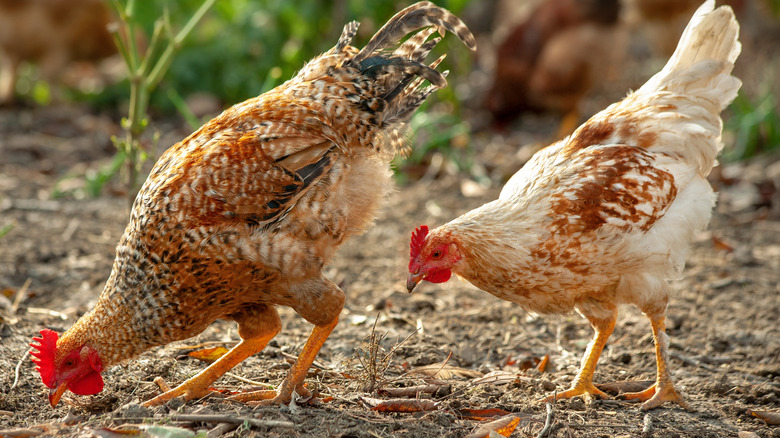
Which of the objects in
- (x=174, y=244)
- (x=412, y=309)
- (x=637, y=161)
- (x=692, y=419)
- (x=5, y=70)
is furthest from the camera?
(x=5, y=70)

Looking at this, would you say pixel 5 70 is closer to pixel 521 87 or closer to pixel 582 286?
pixel 521 87

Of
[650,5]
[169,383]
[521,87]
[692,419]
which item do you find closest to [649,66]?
[650,5]

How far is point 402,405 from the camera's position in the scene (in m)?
3.58

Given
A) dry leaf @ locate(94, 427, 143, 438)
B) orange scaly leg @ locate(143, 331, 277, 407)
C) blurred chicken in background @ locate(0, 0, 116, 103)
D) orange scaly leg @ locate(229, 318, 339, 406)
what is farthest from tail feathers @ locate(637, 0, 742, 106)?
blurred chicken in background @ locate(0, 0, 116, 103)

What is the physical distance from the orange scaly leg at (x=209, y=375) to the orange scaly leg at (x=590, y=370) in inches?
62.1

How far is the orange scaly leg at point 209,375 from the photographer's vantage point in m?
3.63

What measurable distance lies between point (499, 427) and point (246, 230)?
155 cm

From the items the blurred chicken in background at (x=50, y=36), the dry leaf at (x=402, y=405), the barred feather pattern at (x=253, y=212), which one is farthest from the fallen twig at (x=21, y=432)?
the blurred chicken in background at (x=50, y=36)

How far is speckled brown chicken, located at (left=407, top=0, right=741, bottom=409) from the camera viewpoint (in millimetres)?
3781

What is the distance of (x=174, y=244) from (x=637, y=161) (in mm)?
2534

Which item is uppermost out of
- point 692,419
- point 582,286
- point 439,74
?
point 439,74

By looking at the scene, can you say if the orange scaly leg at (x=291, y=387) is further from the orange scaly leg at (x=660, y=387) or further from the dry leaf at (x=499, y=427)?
the orange scaly leg at (x=660, y=387)

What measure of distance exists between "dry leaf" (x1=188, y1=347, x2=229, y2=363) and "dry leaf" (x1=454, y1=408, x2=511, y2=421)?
4.98 ft

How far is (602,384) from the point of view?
4.18 meters
